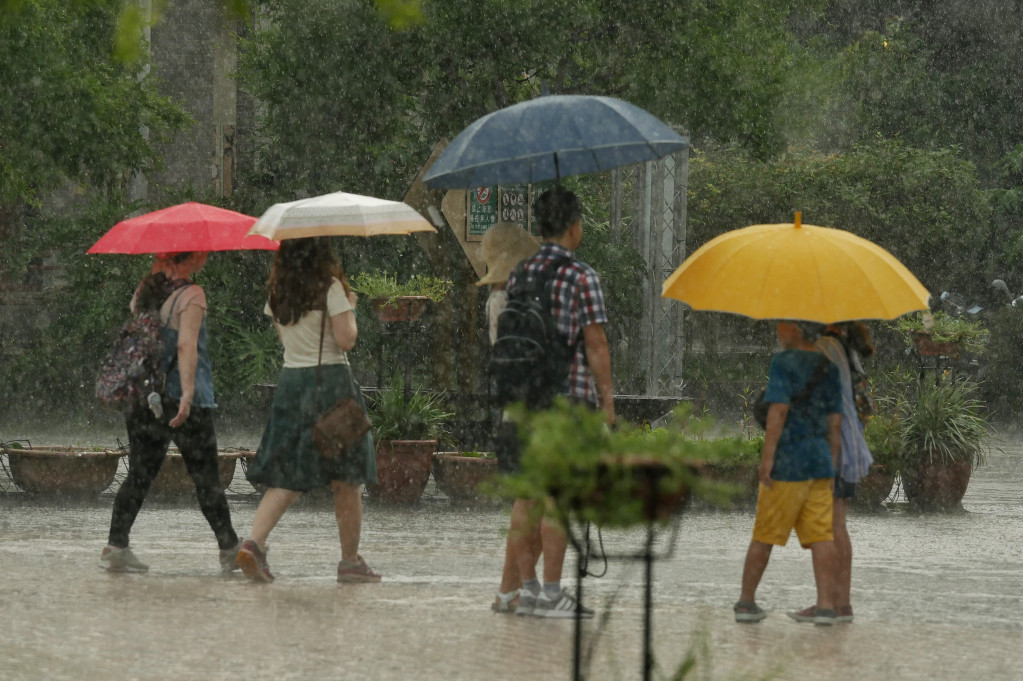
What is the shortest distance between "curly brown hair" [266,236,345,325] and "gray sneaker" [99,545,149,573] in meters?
1.64

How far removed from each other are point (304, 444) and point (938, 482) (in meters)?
7.28

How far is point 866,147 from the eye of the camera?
36.5 meters

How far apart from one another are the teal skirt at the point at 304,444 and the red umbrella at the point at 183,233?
97cm

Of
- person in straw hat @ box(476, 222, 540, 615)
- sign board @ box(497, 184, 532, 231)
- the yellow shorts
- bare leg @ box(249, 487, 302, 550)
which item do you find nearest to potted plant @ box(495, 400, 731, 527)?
the yellow shorts

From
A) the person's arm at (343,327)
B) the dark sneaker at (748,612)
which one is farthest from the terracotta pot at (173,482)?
the dark sneaker at (748,612)

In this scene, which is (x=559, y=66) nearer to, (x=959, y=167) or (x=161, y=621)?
(x=161, y=621)

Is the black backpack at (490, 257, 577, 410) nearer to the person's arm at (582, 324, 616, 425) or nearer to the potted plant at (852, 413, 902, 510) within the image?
the person's arm at (582, 324, 616, 425)

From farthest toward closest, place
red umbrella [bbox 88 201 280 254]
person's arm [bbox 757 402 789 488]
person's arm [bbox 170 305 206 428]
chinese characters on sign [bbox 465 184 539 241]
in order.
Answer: chinese characters on sign [bbox 465 184 539 241]
red umbrella [bbox 88 201 280 254]
person's arm [bbox 170 305 206 428]
person's arm [bbox 757 402 789 488]

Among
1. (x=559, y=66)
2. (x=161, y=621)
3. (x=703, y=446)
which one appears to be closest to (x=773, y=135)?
(x=559, y=66)

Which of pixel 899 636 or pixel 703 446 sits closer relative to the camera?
pixel 703 446

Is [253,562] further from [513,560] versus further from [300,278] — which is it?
[513,560]

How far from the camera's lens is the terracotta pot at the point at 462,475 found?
14.0 m

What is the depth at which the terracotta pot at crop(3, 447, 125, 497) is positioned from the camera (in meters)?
13.5

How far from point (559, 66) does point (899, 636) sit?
40.9 feet
